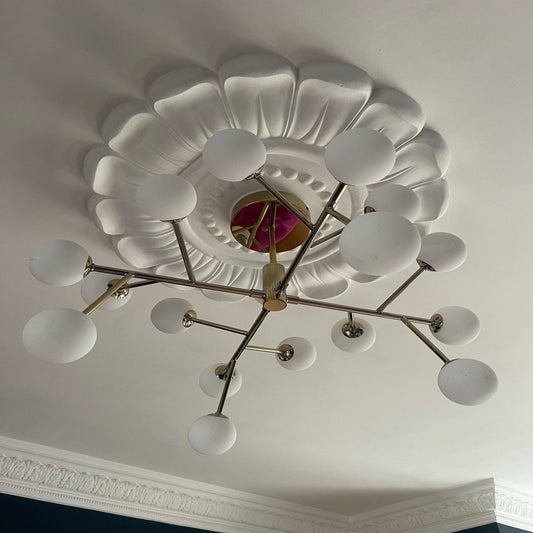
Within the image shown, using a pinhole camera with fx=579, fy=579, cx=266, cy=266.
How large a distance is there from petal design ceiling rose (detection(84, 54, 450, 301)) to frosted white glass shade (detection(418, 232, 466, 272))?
0.27 m

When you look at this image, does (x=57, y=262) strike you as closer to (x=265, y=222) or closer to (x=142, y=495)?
(x=265, y=222)

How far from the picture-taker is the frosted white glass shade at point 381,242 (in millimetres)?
956

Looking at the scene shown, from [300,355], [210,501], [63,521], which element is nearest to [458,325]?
[300,355]

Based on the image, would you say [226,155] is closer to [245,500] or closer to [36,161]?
[36,161]

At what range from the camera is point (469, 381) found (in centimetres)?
124

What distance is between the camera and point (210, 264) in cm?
191

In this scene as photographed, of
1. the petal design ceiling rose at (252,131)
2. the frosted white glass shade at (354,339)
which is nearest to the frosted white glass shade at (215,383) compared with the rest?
the frosted white glass shade at (354,339)

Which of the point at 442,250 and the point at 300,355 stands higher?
the point at 442,250

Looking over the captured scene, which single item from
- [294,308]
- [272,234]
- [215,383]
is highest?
[294,308]

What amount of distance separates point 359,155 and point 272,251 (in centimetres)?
47

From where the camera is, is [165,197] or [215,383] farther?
[215,383]

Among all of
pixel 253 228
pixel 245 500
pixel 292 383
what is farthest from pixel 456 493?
pixel 253 228

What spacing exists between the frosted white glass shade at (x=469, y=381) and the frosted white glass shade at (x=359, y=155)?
0.49 m

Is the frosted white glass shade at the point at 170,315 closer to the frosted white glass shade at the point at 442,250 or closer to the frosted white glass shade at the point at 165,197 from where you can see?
the frosted white glass shade at the point at 165,197
